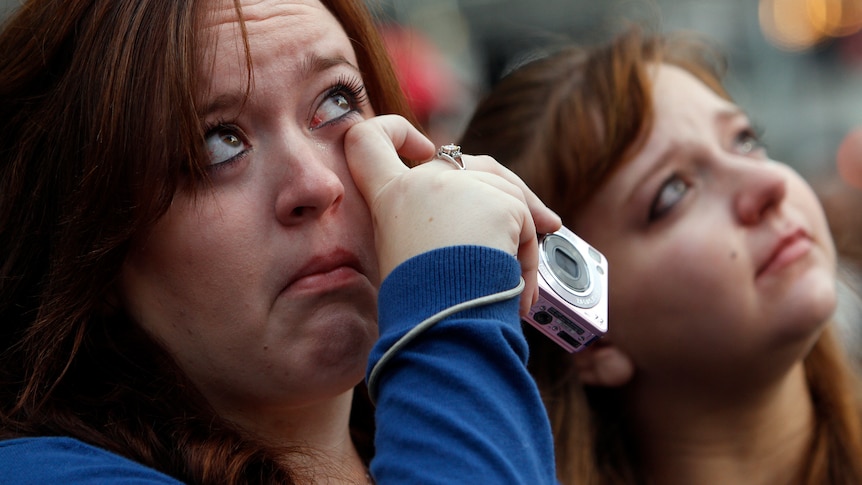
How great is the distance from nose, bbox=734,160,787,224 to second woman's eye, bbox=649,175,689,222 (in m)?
0.14

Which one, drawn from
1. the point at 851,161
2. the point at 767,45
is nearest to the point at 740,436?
the point at 851,161

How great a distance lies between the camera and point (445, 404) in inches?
52.5

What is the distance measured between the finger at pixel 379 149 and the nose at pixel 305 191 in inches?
2.0

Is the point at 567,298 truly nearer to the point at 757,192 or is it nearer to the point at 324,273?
the point at 324,273

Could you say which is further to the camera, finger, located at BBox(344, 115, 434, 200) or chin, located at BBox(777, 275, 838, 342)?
chin, located at BBox(777, 275, 838, 342)

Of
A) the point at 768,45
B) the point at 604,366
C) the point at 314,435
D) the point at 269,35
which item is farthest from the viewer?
the point at 768,45

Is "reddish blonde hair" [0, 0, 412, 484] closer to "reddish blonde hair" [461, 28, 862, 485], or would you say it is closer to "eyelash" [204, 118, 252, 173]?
"eyelash" [204, 118, 252, 173]

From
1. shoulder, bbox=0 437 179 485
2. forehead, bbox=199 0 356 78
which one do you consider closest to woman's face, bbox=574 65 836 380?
forehead, bbox=199 0 356 78

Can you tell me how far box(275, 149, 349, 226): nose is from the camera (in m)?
1.58

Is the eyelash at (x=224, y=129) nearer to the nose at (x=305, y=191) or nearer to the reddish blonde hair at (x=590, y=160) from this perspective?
the nose at (x=305, y=191)

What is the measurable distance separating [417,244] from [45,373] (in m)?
0.69

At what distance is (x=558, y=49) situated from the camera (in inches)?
121

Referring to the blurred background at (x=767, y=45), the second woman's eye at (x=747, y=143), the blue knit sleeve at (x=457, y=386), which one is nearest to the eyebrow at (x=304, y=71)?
the blue knit sleeve at (x=457, y=386)

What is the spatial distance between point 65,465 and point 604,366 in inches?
65.4
